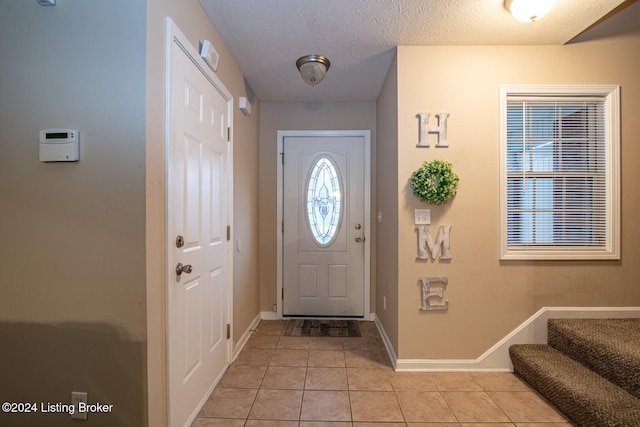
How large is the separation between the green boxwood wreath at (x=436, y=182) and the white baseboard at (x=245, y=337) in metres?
1.96

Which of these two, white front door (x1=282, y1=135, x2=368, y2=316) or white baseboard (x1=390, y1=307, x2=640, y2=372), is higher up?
white front door (x1=282, y1=135, x2=368, y2=316)

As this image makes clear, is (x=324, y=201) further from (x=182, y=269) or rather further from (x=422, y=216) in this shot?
(x=182, y=269)

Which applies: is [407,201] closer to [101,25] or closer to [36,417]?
[101,25]

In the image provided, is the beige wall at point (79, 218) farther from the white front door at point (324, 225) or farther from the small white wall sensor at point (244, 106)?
the white front door at point (324, 225)

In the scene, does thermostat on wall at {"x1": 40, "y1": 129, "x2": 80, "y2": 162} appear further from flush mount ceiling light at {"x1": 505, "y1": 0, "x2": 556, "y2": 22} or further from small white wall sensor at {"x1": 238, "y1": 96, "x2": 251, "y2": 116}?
flush mount ceiling light at {"x1": 505, "y1": 0, "x2": 556, "y2": 22}

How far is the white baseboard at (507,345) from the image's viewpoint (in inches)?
86.7

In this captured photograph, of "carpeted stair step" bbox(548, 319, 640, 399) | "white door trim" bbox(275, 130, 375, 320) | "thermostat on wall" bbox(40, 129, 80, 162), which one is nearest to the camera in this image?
"thermostat on wall" bbox(40, 129, 80, 162)

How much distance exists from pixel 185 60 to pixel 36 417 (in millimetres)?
1811

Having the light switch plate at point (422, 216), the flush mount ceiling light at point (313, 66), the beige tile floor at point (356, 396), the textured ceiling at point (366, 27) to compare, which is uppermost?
the textured ceiling at point (366, 27)

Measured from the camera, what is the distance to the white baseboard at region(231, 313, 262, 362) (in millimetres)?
2452

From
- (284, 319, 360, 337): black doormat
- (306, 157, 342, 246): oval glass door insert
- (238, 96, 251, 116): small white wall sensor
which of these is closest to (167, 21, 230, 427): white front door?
(238, 96, 251, 116): small white wall sensor

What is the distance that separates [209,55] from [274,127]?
1.57 meters

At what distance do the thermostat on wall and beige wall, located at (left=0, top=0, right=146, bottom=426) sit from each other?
3cm

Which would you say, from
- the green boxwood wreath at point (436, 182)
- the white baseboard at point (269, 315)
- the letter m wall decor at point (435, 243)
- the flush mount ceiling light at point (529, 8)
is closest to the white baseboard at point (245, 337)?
the white baseboard at point (269, 315)
